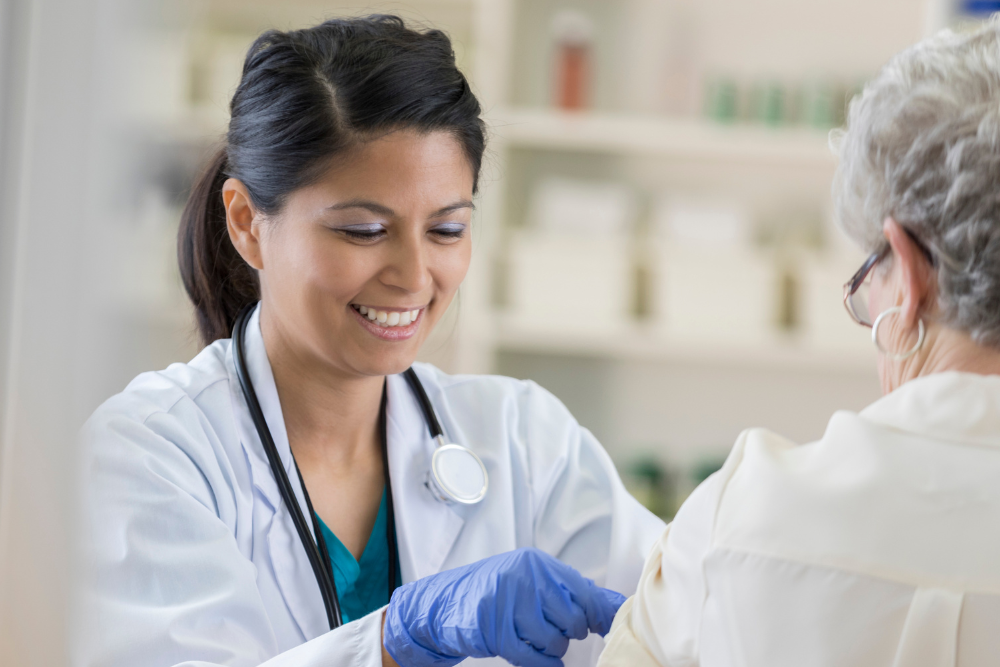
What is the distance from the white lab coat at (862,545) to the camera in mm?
634

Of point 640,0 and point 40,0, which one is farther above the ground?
point 640,0

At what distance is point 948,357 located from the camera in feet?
2.44

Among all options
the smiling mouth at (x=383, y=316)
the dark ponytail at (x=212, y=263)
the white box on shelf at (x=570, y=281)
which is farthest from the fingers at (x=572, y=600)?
the white box on shelf at (x=570, y=281)

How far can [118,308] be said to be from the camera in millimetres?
339

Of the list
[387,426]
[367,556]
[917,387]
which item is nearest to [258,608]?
[367,556]

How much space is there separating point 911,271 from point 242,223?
0.80m

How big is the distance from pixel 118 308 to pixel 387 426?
916mm

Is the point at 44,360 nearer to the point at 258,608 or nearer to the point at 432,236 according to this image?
the point at 258,608

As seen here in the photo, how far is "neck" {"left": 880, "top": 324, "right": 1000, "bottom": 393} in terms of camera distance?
0.73m

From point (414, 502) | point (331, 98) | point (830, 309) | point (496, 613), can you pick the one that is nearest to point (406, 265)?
point (331, 98)

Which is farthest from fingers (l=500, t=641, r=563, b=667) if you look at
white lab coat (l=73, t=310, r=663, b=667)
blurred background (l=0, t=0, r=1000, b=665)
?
blurred background (l=0, t=0, r=1000, b=665)

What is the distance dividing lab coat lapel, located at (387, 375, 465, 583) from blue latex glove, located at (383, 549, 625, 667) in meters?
0.19

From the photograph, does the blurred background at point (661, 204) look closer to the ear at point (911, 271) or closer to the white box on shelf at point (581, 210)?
the white box on shelf at point (581, 210)

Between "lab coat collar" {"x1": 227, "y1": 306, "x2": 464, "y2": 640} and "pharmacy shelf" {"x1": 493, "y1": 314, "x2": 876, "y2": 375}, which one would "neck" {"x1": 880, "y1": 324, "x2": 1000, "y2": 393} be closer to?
"lab coat collar" {"x1": 227, "y1": 306, "x2": 464, "y2": 640}
